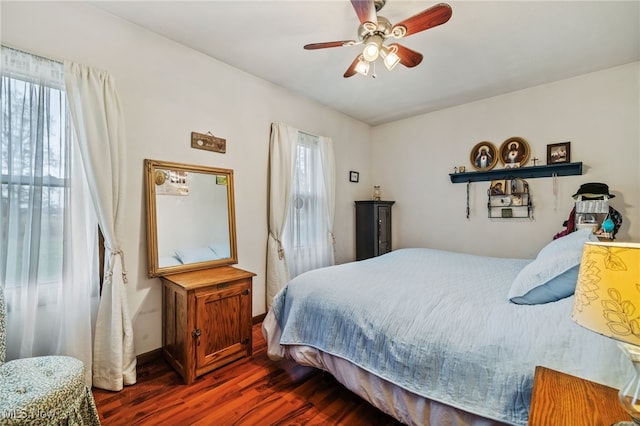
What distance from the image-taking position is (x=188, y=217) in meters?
2.37

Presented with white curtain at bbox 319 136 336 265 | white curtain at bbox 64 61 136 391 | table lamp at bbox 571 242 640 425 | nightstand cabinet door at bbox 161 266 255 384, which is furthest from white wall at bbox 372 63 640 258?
white curtain at bbox 64 61 136 391

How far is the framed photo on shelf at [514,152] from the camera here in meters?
3.10

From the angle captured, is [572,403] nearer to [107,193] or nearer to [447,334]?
[447,334]

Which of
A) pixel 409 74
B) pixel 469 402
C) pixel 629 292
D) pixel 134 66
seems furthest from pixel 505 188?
pixel 134 66

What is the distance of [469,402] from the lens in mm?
1179

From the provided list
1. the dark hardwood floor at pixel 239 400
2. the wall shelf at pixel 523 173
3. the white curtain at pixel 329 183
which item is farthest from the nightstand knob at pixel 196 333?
the wall shelf at pixel 523 173

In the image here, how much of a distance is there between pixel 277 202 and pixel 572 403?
8.48 feet

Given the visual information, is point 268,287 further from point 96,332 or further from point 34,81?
point 34,81

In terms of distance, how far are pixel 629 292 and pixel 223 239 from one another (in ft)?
8.34

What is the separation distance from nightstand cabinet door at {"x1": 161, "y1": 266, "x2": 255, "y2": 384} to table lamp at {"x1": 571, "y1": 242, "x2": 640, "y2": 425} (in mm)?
1986

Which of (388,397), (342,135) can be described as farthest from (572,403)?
(342,135)

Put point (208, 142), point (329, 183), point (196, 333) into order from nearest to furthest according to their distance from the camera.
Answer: point (196, 333)
point (208, 142)
point (329, 183)

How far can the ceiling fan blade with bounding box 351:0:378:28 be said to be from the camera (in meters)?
1.49

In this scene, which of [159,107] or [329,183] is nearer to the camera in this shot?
[159,107]
